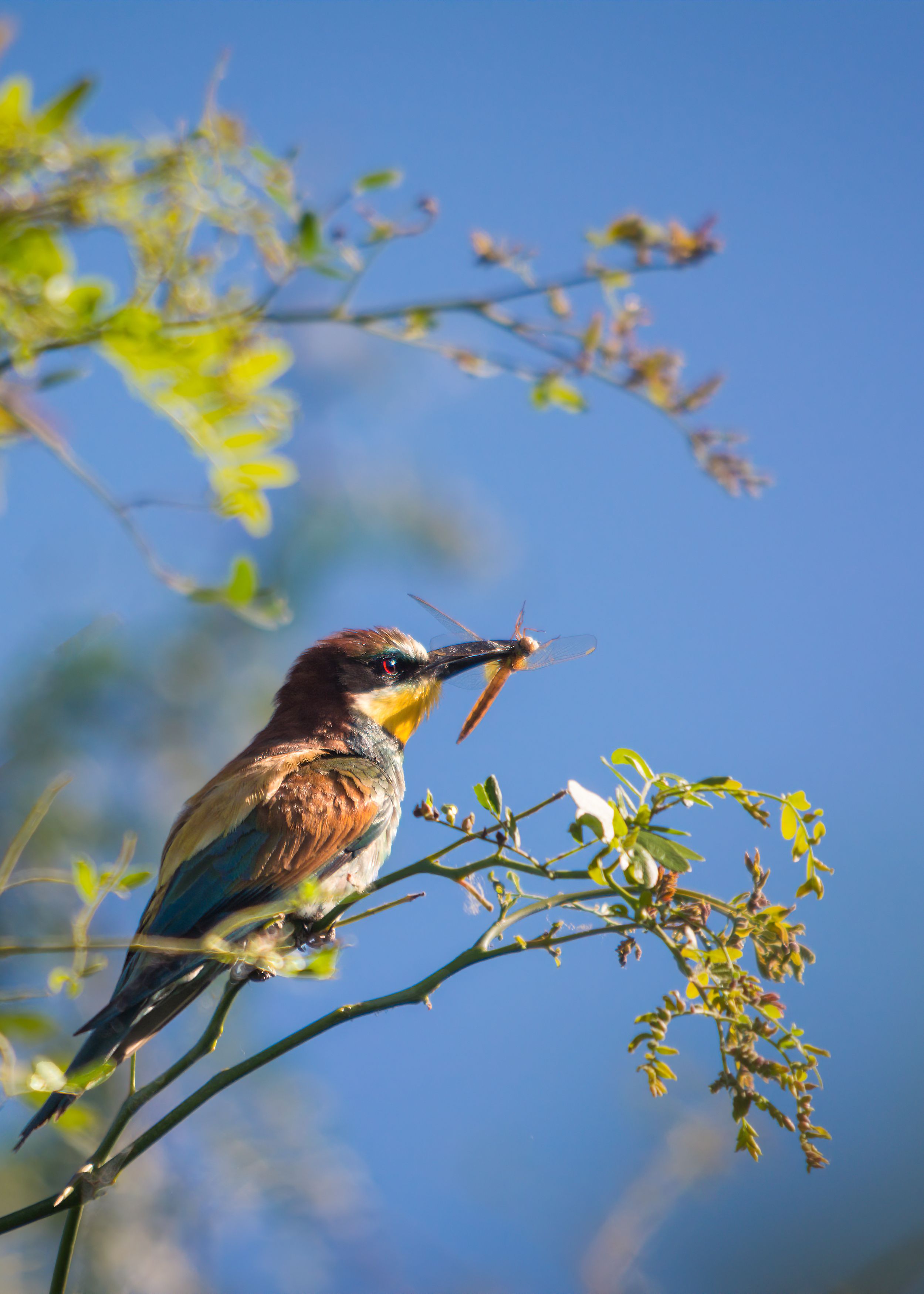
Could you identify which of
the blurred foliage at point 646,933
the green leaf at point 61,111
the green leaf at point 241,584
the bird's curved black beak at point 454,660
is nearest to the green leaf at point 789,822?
the blurred foliage at point 646,933

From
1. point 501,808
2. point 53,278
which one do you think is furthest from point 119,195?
point 501,808

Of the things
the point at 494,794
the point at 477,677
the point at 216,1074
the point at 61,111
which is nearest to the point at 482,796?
the point at 494,794

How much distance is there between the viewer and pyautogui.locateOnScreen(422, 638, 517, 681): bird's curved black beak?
2.56m

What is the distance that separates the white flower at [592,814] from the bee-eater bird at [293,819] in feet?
1.93

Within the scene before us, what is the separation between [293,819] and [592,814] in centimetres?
111

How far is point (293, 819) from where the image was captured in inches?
75.5

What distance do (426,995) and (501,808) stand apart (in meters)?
0.19

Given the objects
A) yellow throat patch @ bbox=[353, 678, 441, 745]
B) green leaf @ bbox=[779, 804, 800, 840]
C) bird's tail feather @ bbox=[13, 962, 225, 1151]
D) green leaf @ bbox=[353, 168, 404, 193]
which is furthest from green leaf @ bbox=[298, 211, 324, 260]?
yellow throat patch @ bbox=[353, 678, 441, 745]

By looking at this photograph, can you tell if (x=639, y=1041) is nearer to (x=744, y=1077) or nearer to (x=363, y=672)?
(x=744, y=1077)

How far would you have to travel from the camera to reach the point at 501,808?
100cm

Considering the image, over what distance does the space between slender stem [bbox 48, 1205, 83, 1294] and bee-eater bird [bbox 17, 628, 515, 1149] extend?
33 centimetres

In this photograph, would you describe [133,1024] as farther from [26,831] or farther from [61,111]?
[61,111]

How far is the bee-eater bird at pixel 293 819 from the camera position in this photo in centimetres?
154

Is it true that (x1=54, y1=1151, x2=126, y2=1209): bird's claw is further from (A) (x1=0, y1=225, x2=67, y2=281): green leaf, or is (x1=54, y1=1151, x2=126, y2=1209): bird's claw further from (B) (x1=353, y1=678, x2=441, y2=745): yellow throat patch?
(B) (x1=353, y1=678, x2=441, y2=745): yellow throat patch
